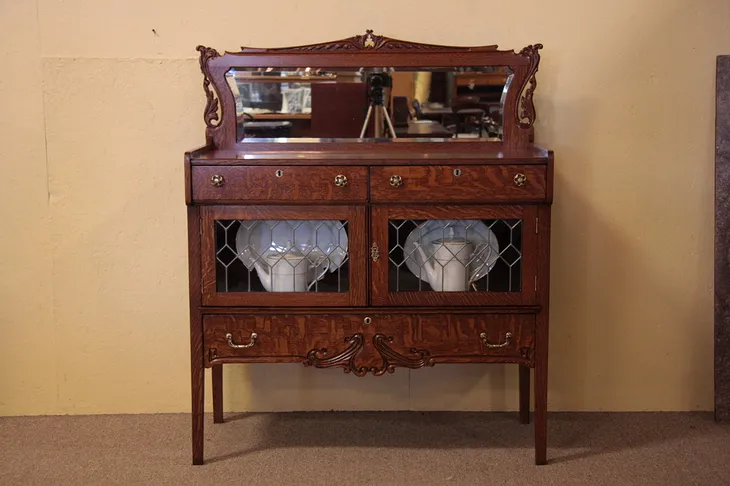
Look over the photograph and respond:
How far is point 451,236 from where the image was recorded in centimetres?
271

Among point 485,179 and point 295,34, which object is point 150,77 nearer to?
point 295,34

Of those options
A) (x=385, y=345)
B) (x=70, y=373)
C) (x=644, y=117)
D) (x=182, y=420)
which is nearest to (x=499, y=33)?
(x=644, y=117)

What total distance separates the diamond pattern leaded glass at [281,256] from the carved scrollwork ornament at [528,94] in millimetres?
778

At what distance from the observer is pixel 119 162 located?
312cm

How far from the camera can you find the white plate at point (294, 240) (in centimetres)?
268

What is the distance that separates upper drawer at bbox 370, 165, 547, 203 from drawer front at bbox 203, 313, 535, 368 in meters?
0.37

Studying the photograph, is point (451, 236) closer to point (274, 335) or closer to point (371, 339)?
point (371, 339)

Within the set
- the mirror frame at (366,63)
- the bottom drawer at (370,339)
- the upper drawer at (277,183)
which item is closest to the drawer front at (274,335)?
the bottom drawer at (370,339)

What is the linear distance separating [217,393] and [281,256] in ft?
2.32

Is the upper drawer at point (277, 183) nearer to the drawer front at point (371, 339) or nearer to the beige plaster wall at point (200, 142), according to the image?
the drawer front at point (371, 339)

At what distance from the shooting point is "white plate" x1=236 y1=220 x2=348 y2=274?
268 cm

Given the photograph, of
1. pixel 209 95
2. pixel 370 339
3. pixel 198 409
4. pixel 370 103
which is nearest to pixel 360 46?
pixel 370 103

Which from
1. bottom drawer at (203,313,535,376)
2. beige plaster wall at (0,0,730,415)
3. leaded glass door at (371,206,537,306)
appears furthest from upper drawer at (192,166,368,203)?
beige plaster wall at (0,0,730,415)

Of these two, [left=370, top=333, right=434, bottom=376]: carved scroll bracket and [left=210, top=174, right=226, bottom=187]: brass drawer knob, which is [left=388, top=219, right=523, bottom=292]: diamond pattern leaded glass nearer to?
[left=370, top=333, right=434, bottom=376]: carved scroll bracket
